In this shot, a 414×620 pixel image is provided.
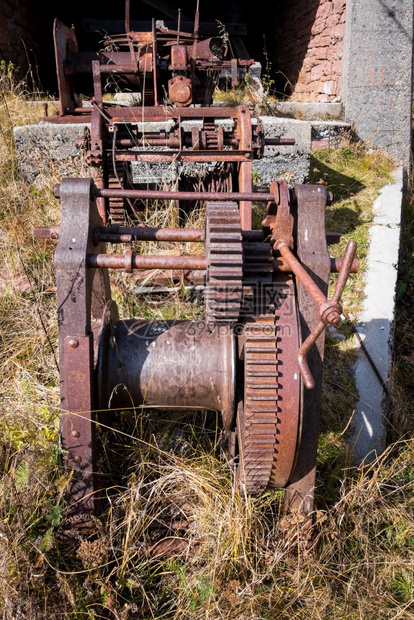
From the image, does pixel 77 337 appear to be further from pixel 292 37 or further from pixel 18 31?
pixel 292 37

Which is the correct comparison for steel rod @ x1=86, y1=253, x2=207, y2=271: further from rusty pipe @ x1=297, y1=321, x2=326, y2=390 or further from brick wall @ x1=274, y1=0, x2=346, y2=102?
brick wall @ x1=274, y1=0, x2=346, y2=102

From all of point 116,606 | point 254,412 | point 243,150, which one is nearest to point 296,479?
point 254,412

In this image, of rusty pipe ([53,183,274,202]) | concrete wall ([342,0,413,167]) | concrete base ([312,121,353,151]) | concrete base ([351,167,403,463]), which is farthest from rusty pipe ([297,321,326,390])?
concrete wall ([342,0,413,167])

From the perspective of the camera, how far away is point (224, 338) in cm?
188

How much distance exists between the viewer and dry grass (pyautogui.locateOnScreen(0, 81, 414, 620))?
1.65 metres

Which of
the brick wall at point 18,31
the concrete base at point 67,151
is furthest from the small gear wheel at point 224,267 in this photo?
the brick wall at point 18,31

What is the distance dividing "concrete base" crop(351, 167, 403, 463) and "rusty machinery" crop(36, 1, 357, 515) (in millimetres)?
670

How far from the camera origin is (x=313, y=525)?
1.83m

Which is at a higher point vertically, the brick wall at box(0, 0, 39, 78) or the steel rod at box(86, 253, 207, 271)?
the brick wall at box(0, 0, 39, 78)

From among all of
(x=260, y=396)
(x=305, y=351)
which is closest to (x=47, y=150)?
(x=260, y=396)

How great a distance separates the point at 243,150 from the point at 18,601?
112 inches

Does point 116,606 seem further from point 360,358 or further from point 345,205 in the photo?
point 345,205

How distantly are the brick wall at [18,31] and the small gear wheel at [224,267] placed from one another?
6410 mm

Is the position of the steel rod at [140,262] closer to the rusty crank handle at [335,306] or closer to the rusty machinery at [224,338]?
the rusty machinery at [224,338]
